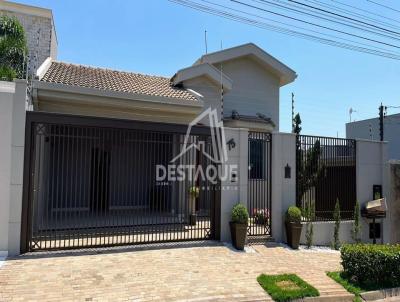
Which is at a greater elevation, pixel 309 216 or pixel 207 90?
pixel 207 90

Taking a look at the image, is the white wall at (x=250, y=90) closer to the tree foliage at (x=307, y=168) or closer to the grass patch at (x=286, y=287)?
the tree foliage at (x=307, y=168)

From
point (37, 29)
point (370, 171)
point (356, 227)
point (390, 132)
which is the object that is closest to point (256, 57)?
point (370, 171)

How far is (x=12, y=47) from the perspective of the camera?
40.2 feet

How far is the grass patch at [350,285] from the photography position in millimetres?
6723

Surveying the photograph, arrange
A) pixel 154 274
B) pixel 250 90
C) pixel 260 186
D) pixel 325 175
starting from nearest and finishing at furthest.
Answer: pixel 154 274 → pixel 260 186 → pixel 325 175 → pixel 250 90

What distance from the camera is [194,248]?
871cm

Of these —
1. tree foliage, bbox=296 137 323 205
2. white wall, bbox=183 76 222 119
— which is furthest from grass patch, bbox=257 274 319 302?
white wall, bbox=183 76 222 119

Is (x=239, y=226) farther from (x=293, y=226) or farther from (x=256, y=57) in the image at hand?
(x=256, y=57)

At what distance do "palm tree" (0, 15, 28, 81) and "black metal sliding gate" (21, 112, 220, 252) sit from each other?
3856 millimetres

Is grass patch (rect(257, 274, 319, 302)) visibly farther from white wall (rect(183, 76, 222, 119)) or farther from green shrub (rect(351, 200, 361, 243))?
white wall (rect(183, 76, 222, 119))

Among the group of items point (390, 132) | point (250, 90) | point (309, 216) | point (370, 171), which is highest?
point (250, 90)

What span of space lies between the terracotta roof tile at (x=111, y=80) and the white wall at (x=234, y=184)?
122 inches

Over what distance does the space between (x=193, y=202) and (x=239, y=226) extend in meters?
2.29

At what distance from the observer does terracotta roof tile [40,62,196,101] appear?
11203 mm
